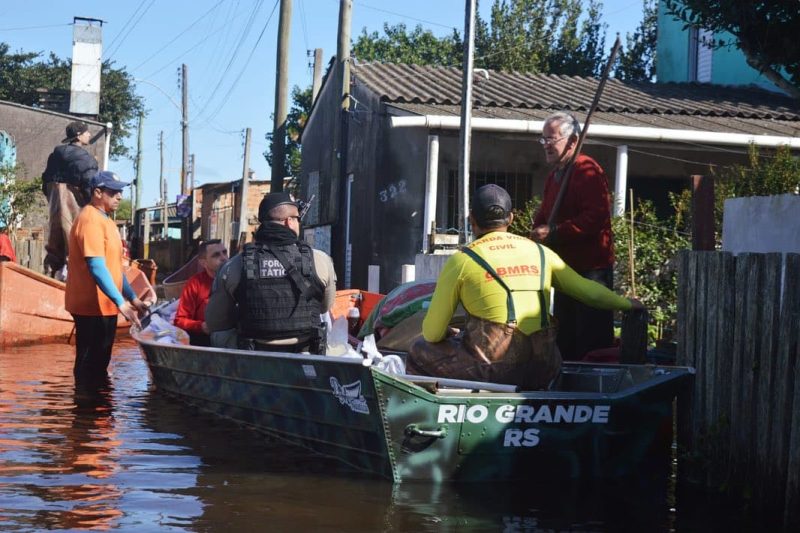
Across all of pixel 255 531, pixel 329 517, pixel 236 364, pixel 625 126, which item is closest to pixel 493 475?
pixel 329 517

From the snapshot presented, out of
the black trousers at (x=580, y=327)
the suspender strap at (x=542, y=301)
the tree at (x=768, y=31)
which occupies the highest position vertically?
the tree at (x=768, y=31)

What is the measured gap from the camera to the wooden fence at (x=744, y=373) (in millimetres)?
5938

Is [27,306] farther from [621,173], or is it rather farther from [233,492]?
[233,492]

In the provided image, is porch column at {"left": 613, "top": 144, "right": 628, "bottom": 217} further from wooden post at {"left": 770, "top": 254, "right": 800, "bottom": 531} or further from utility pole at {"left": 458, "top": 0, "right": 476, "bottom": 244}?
wooden post at {"left": 770, "top": 254, "right": 800, "bottom": 531}

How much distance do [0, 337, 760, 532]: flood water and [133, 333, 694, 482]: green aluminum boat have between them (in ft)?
0.38

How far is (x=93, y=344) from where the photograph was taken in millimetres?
9305

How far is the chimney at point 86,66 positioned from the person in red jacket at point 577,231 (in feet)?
95.8

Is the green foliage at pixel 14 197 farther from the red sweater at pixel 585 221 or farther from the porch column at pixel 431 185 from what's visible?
the red sweater at pixel 585 221

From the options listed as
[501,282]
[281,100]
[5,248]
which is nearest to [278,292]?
[501,282]

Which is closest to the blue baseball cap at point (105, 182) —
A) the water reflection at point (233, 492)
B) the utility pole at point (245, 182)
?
the water reflection at point (233, 492)

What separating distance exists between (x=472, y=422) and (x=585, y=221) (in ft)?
6.85

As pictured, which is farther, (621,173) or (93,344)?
(621,173)

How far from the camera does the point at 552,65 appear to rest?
36.2 meters

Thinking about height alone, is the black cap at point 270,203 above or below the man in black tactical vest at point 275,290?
Answer: above
